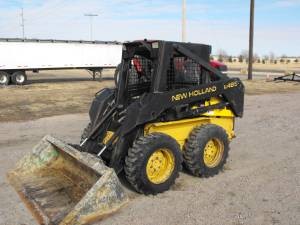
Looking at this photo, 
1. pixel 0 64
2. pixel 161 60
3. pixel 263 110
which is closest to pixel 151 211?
pixel 161 60

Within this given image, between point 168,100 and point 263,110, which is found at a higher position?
point 168,100

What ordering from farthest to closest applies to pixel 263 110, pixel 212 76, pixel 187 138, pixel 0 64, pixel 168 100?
pixel 0 64 → pixel 263 110 → pixel 212 76 → pixel 187 138 → pixel 168 100

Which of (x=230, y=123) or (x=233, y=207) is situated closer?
(x=233, y=207)

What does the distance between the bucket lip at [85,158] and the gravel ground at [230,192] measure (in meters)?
0.61

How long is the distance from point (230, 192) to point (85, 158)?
213 cm

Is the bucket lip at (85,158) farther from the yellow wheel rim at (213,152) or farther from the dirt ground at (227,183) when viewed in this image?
the yellow wheel rim at (213,152)

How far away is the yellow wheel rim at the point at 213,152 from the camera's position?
21.3ft

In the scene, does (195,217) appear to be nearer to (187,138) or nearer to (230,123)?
(187,138)

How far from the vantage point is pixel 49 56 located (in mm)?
28922

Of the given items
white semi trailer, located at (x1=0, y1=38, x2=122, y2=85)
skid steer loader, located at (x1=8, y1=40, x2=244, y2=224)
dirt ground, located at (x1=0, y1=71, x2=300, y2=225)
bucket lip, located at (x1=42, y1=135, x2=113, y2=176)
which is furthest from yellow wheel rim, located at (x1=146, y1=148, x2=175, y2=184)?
white semi trailer, located at (x1=0, y1=38, x2=122, y2=85)

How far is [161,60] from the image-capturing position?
595cm

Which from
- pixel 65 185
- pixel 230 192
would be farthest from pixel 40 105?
pixel 230 192

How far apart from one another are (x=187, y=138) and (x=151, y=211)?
5.04 ft

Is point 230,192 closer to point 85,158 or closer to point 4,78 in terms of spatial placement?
point 85,158
